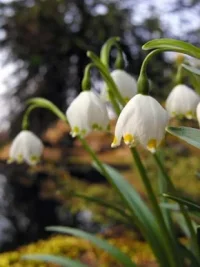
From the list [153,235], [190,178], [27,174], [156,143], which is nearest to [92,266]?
[153,235]

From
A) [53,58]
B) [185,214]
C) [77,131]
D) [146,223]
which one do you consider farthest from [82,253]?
[53,58]

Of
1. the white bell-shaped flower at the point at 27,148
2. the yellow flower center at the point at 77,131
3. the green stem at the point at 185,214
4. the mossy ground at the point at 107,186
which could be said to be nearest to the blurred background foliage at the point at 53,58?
the mossy ground at the point at 107,186

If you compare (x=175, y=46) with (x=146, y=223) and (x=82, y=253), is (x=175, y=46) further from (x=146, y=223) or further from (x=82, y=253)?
(x=82, y=253)

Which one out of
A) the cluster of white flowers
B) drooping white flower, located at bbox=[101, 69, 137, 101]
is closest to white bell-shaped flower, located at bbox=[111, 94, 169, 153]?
the cluster of white flowers

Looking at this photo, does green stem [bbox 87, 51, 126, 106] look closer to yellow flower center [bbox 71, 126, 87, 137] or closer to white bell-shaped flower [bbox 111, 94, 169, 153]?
yellow flower center [bbox 71, 126, 87, 137]

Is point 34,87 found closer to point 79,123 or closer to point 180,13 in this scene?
point 180,13

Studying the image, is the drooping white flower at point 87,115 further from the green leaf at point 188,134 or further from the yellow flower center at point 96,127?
the green leaf at point 188,134
